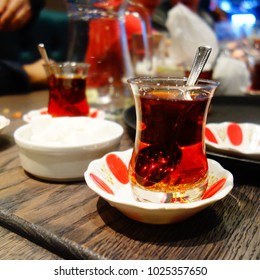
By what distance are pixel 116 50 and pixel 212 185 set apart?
2.05ft

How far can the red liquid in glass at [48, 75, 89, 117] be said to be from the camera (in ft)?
2.52

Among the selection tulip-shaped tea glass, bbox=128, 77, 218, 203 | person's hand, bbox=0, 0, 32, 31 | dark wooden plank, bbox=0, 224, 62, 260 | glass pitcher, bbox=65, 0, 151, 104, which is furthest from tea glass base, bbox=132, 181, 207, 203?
person's hand, bbox=0, 0, 32, 31

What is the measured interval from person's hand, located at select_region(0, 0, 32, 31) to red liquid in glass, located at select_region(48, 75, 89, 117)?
71 centimetres

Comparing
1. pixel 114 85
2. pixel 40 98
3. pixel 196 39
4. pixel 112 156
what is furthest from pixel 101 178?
pixel 196 39

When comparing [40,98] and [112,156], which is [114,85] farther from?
[112,156]

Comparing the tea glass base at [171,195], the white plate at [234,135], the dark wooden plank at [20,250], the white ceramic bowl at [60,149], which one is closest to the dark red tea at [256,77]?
the white plate at [234,135]

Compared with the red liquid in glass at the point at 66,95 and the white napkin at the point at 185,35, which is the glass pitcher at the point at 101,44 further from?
the white napkin at the point at 185,35

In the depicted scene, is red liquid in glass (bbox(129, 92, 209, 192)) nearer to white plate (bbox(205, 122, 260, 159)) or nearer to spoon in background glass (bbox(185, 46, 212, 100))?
spoon in background glass (bbox(185, 46, 212, 100))

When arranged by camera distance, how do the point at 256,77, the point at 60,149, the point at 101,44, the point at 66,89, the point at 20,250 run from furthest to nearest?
the point at 256,77 < the point at 101,44 < the point at 66,89 < the point at 60,149 < the point at 20,250

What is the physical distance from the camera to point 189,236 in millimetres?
398

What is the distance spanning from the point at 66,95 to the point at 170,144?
39 cm

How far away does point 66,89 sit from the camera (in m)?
0.77

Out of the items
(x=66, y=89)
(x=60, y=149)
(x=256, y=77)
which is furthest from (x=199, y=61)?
(x=256, y=77)

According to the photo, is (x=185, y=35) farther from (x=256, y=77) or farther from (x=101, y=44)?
(x=101, y=44)
